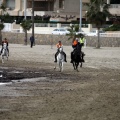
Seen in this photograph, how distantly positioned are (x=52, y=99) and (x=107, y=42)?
5388 centimetres

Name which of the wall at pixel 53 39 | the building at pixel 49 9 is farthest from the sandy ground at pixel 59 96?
the building at pixel 49 9

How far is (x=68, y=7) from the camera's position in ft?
340

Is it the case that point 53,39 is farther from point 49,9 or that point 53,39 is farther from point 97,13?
point 49,9

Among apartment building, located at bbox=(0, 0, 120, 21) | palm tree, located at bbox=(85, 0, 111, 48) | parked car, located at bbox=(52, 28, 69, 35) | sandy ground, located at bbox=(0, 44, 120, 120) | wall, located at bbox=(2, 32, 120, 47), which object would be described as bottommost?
sandy ground, located at bbox=(0, 44, 120, 120)

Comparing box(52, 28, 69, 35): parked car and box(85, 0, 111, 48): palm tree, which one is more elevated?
box(85, 0, 111, 48): palm tree

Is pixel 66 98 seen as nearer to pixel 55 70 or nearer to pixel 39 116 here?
pixel 39 116

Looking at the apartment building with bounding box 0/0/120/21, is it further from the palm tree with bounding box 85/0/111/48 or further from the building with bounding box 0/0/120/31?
the palm tree with bounding box 85/0/111/48

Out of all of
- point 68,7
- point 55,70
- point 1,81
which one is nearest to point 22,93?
point 1,81

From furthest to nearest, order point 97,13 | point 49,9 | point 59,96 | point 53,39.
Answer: point 49,9 → point 53,39 → point 97,13 → point 59,96

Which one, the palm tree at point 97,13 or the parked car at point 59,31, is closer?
the palm tree at point 97,13

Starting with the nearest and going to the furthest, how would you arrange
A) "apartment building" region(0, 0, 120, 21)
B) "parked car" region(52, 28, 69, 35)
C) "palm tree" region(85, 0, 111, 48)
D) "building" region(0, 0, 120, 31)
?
1. "palm tree" region(85, 0, 111, 48)
2. "parked car" region(52, 28, 69, 35)
3. "building" region(0, 0, 120, 31)
4. "apartment building" region(0, 0, 120, 21)

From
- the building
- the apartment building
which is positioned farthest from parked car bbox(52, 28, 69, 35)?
the apartment building

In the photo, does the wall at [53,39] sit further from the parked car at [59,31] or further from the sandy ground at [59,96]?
the sandy ground at [59,96]

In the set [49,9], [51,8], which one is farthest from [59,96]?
[51,8]
